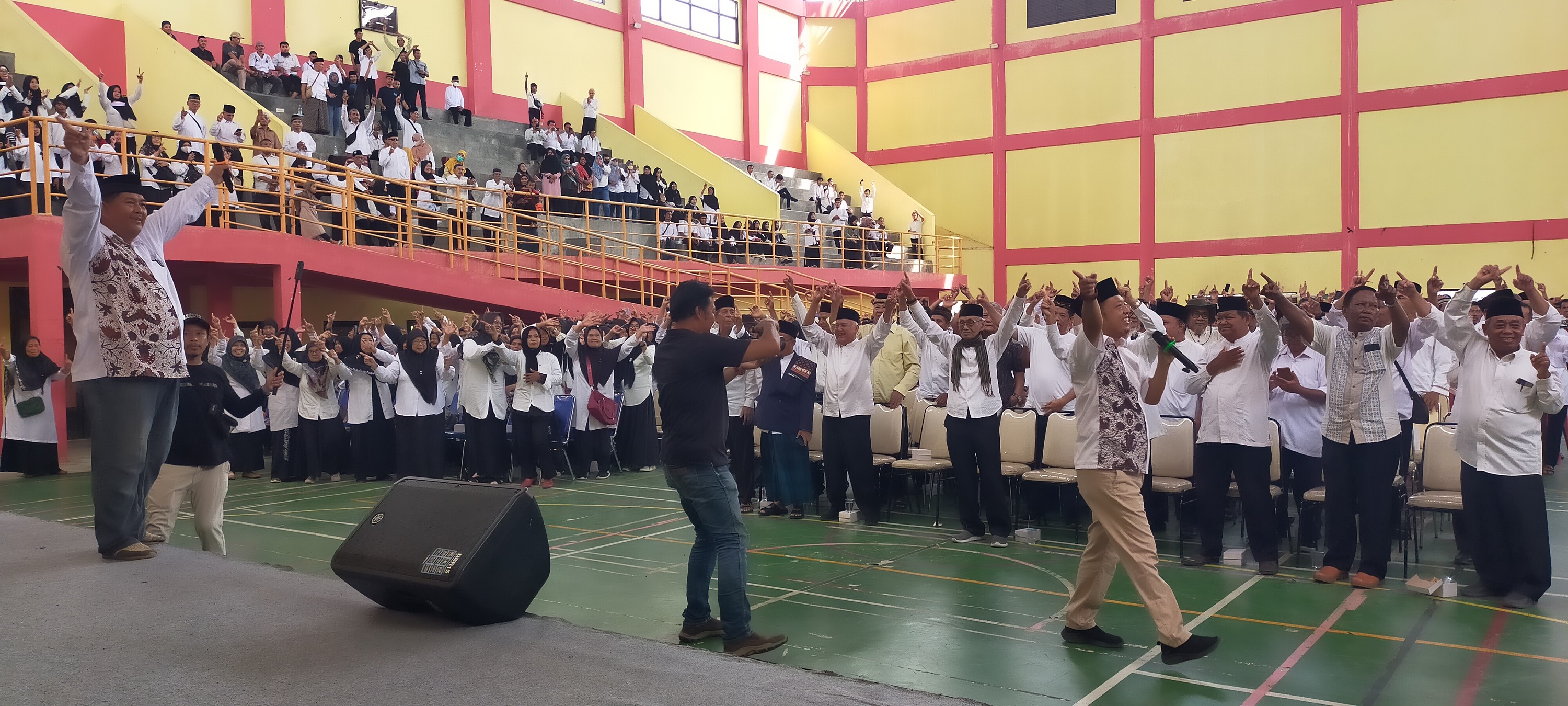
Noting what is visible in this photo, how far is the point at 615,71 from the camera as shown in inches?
976

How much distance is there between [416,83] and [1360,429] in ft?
58.5

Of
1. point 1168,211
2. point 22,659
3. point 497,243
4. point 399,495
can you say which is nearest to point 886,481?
point 399,495

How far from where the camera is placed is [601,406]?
11703mm

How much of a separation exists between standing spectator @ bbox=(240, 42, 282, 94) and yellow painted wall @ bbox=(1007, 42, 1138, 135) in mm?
16496

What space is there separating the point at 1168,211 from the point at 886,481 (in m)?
17.0

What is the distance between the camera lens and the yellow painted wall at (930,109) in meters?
26.6

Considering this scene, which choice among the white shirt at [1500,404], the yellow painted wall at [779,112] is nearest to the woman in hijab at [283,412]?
the white shirt at [1500,404]

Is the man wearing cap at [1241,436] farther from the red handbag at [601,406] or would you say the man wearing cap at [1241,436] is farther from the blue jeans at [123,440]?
the red handbag at [601,406]

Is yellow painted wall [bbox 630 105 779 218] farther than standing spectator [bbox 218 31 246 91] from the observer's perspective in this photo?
Yes

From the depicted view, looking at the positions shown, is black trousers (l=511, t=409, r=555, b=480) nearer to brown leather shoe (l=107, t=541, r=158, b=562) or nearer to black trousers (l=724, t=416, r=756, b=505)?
black trousers (l=724, t=416, r=756, b=505)

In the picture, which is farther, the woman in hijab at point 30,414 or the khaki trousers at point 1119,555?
the woman in hijab at point 30,414

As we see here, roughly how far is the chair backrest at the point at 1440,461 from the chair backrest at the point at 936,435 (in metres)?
3.42

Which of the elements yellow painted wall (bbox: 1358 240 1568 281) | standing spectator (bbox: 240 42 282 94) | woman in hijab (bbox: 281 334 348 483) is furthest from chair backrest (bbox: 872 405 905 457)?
yellow painted wall (bbox: 1358 240 1568 281)

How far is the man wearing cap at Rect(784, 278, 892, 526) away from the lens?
27.9ft
